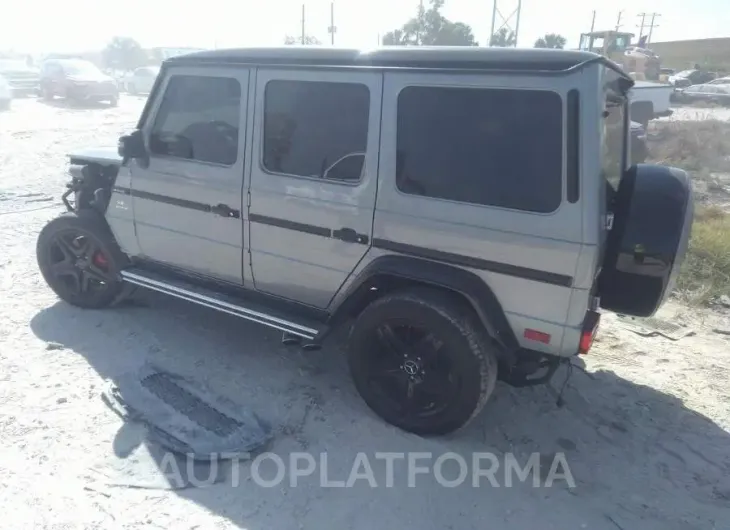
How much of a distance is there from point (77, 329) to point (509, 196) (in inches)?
130

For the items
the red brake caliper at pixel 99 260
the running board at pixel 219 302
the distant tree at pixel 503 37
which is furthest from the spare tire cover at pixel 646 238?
the distant tree at pixel 503 37

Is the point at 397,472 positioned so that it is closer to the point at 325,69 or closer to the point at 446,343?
the point at 446,343

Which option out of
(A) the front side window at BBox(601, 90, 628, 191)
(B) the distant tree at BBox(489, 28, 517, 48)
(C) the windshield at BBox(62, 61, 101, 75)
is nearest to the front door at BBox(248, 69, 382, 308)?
(A) the front side window at BBox(601, 90, 628, 191)

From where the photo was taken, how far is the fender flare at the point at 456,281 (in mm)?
2963

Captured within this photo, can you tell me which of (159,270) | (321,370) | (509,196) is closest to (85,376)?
(159,270)

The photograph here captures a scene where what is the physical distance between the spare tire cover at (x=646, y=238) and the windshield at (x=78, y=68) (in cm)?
2112

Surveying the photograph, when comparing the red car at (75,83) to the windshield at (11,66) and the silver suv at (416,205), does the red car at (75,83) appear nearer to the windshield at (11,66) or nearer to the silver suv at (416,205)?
the windshield at (11,66)

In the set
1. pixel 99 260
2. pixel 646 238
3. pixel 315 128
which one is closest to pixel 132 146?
pixel 99 260

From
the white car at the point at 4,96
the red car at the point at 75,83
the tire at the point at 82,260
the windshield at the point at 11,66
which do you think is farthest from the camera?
the windshield at the point at 11,66

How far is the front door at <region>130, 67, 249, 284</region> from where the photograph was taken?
3578 mm

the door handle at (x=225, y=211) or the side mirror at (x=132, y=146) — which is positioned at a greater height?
the side mirror at (x=132, y=146)

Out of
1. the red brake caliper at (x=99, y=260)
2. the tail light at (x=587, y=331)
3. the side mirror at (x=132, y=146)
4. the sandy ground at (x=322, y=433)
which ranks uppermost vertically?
the side mirror at (x=132, y=146)

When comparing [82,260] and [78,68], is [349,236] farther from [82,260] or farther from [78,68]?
[78,68]

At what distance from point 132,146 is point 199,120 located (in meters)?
0.54
